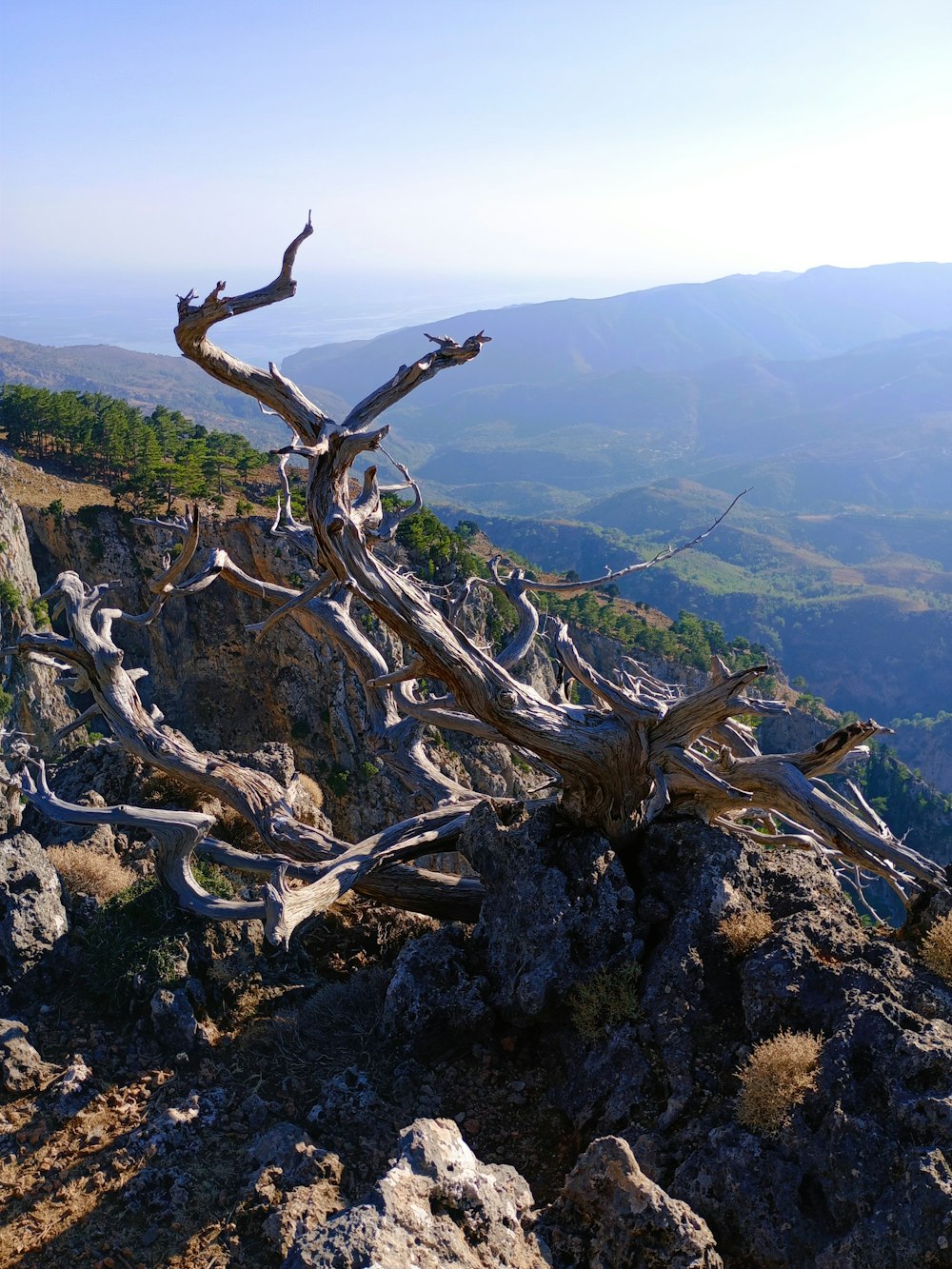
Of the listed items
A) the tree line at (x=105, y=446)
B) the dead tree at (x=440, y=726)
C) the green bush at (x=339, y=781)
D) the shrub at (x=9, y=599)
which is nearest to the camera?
the dead tree at (x=440, y=726)

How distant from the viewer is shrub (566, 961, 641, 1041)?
654 cm

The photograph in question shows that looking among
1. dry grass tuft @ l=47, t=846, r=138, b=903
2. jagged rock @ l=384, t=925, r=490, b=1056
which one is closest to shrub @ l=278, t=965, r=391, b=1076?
jagged rock @ l=384, t=925, r=490, b=1056

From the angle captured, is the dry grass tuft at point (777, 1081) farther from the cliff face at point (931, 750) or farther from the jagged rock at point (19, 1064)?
the cliff face at point (931, 750)

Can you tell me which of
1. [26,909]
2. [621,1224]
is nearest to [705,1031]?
[621,1224]

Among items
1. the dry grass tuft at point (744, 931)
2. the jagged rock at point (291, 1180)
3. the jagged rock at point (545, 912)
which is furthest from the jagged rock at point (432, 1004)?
the dry grass tuft at point (744, 931)

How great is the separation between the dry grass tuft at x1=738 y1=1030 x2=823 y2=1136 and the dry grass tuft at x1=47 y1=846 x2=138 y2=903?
597cm

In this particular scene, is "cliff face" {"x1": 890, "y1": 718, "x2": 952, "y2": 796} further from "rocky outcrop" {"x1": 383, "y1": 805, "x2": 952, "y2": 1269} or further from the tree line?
"rocky outcrop" {"x1": 383, "y1": 805, "x2": 952, "y2": 1269}

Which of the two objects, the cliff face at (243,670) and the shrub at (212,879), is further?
the cliff face at (243,670)

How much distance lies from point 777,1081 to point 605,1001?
1.52 meters

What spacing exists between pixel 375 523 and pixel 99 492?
39.1 m

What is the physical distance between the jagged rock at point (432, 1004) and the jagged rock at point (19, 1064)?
2556mm

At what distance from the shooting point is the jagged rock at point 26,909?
7.29 metres

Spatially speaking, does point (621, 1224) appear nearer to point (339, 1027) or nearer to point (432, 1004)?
point (432, 1004)

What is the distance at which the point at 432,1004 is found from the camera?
6953 millimetres
